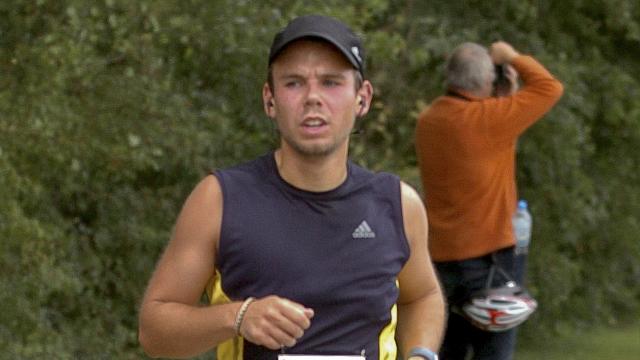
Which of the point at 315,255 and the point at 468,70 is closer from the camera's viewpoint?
the point at 315,255

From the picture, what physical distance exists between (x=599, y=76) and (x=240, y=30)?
4118mm

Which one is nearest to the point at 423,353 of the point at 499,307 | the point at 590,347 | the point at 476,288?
the point at 499,307

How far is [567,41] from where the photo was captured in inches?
439

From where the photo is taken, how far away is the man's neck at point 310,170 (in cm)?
384

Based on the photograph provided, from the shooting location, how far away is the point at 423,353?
4.05 meters

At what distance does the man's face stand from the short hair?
410cm

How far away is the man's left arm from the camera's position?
13.2 feet

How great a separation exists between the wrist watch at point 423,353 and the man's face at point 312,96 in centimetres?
55

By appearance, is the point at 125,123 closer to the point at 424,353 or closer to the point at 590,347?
the point at 424,353

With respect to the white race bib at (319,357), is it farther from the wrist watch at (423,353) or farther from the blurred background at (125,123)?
the blurred background at (125,123)

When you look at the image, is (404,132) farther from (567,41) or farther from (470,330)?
(470,330)

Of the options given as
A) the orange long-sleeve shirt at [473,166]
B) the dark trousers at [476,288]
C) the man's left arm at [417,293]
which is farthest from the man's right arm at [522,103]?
the man's left arm at [417,293]

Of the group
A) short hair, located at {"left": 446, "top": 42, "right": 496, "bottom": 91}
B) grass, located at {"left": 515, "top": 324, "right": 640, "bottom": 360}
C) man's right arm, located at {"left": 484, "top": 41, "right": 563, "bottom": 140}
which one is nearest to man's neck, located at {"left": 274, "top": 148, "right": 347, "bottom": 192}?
man's right arm, located at {"left": 484, "top": 41, "right": 563, "bottom": 140}

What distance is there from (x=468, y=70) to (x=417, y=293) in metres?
3.83
